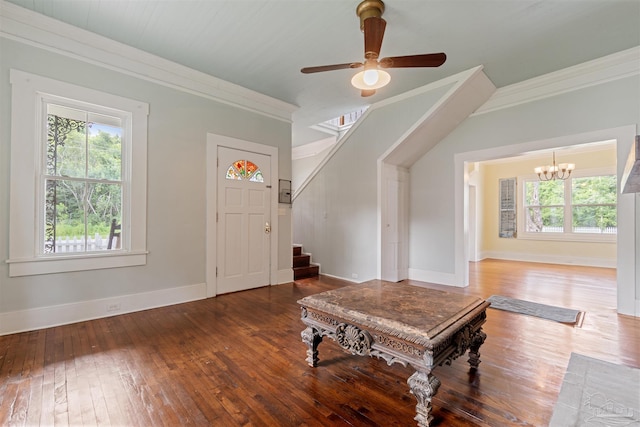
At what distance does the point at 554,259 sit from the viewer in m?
7.11

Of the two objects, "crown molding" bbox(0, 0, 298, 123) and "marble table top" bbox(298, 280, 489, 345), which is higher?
"crown molding" bbox(0, 0, 298, 123)

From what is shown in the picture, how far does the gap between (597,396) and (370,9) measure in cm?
327

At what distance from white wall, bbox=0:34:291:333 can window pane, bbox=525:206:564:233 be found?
24.4 feet

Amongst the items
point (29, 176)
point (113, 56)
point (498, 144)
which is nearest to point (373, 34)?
point (113, 56)

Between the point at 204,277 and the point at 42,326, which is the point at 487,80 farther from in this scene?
the point at 42,326

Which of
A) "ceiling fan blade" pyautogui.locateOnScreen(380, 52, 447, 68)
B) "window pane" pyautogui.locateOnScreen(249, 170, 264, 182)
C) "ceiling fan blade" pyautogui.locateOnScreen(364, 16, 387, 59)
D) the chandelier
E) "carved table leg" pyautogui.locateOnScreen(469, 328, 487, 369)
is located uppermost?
"ceiling fan blade" pyautogui.locateOnScreen(364, 16, 387, 59)

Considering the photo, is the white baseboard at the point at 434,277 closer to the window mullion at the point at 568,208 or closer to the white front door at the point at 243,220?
the white front door at the point at 243,220

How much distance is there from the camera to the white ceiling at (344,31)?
2580mm

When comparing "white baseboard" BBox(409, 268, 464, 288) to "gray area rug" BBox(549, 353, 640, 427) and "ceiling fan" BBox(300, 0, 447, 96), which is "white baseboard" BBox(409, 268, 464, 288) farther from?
"ceiling fan" BBox(300, 0, 447, 96)

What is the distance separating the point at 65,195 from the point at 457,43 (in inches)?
179

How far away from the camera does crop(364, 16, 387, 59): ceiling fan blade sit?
2285 millimetres

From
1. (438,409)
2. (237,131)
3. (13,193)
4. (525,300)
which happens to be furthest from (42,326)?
(525,300)

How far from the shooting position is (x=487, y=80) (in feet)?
13.0

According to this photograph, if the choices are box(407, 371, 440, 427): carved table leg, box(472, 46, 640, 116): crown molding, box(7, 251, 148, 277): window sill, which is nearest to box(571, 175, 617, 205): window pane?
box(472, 46, 640, 116): crown molding
